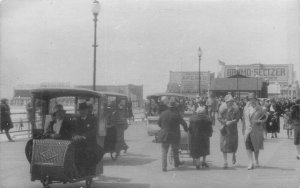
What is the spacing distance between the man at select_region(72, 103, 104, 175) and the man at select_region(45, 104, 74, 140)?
157 mm

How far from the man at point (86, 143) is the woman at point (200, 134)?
11.1 ft

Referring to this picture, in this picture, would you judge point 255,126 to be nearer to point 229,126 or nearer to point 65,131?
point 229,126

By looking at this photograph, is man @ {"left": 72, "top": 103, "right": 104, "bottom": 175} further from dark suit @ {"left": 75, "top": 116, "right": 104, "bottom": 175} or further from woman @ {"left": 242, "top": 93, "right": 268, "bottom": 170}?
woman @ {"left": 242, "top": 93, "right": 268, "bottom": 170}

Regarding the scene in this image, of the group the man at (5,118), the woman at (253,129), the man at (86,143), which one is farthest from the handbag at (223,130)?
the man at (5,118)

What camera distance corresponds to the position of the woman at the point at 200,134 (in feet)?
38.0

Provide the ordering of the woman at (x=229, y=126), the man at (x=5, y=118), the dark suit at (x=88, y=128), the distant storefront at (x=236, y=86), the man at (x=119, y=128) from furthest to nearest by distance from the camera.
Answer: the distant storefront at (x=236, y=86) < the man at (x=5, y=118) < the man at (x=119, y=128) < the woman at (x=229, y=126) < the dark suit at (x=88, y=128)

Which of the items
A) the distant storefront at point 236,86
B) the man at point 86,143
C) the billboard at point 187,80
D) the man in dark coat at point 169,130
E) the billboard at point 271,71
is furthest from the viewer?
the billboard at point 271,71

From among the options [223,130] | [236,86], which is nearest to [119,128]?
[223,130]

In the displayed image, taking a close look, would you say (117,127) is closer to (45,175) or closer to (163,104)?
(163,104)

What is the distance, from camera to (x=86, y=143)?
27.9 ft

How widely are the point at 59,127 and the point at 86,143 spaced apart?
550mm

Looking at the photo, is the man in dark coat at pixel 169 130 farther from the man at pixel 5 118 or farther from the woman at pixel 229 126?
the man at pixel 5 118

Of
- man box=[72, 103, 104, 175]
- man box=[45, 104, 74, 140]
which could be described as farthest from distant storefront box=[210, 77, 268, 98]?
man box=[45, 104, 74, 140]

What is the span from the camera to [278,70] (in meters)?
107
